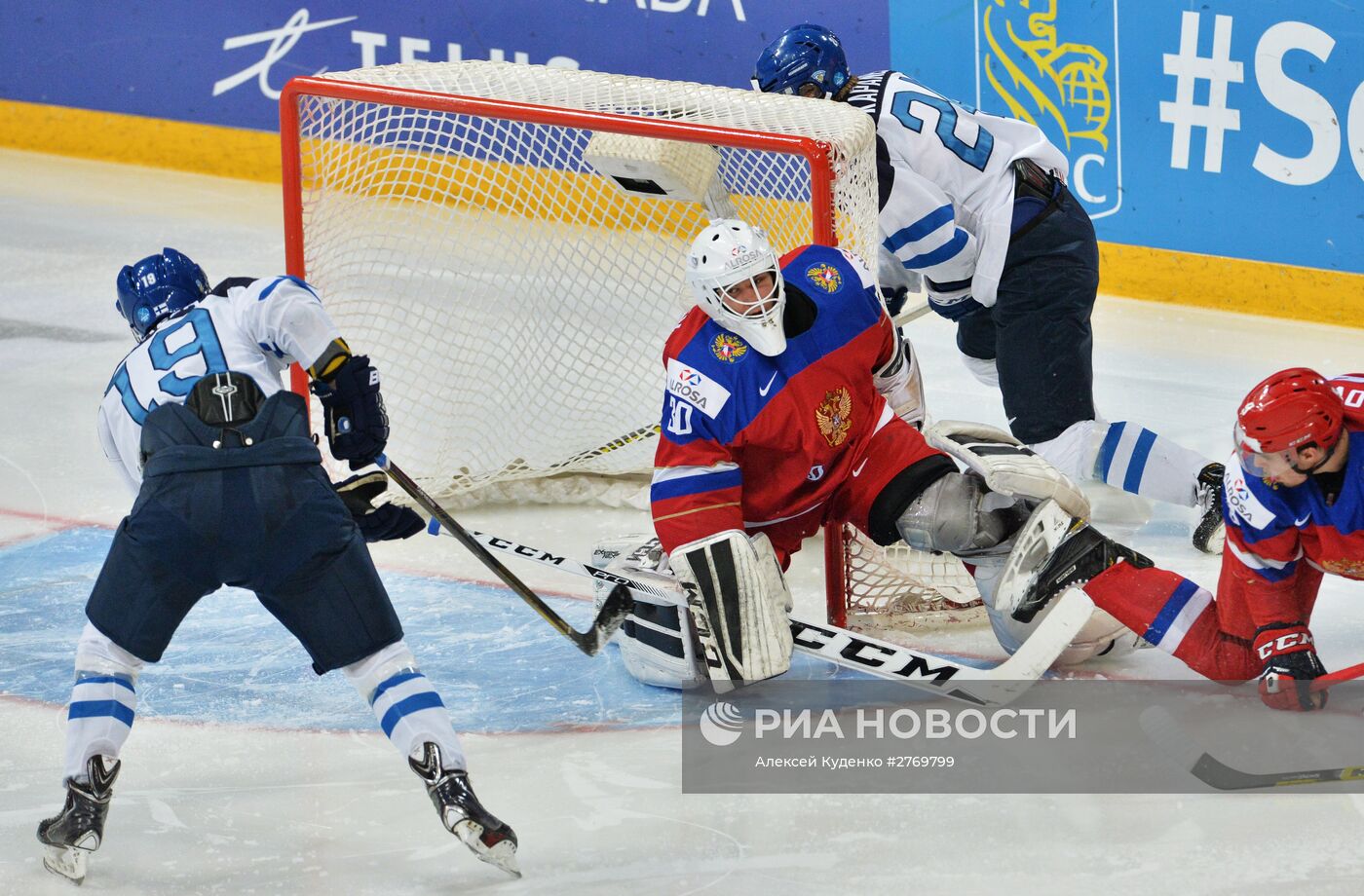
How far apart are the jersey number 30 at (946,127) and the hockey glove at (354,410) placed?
1462 millimetres

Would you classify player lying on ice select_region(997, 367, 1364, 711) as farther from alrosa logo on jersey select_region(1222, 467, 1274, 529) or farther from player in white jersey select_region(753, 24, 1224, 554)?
player in white jersey select_region(753, 24, 1224, 554)

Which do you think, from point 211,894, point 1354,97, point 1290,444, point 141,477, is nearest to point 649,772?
point 211,894

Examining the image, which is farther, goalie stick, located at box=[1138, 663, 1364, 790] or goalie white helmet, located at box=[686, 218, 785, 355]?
goalie white helmet, located at box=[686, 218, 785, 355]

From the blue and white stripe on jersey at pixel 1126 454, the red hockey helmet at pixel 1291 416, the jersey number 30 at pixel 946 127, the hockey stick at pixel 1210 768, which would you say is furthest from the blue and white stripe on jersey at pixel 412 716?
the blue and white stripe on jersey at pixel 1126 454

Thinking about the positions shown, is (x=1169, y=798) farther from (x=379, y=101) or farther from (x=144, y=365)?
(x=379, y=101)

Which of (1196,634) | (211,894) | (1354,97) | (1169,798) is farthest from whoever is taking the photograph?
(1354,97)

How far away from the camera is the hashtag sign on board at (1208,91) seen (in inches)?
222

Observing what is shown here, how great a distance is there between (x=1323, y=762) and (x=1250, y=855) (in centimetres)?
37

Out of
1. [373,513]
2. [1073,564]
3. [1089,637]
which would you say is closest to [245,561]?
[373,513]

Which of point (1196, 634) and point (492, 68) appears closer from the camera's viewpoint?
point (1196, 634)

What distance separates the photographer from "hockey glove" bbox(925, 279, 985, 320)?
431 cm

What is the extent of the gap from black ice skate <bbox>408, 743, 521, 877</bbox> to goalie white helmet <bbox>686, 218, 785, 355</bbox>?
0.96 meters

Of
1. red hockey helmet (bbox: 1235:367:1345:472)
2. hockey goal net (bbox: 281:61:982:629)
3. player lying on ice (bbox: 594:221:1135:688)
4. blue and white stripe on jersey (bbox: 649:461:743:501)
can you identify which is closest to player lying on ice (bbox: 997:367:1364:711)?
red hockey helmet (bbox: 1235:367:1345:472)

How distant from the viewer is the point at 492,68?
4.27 m
